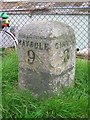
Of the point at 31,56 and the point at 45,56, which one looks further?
the point at 31,56

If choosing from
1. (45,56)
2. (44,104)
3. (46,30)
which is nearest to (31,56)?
(45,56)

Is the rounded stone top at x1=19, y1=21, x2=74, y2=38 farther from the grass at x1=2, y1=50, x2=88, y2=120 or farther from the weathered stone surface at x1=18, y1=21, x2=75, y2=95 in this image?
the grass at x1=2, y1=50, x2=88, y2=120

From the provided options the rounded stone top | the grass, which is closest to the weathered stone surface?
the rounded stone top

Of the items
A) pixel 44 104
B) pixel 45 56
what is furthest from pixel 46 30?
pixel 44 104

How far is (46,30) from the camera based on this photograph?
3.71 meters

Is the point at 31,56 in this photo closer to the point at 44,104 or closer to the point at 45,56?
the point at 45,56

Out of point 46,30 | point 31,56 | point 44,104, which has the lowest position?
point 44,104

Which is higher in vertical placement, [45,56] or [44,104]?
[45,56]

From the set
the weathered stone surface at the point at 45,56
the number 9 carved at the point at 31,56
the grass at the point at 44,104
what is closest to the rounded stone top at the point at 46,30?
the weathered stone surface at the point at 45,56

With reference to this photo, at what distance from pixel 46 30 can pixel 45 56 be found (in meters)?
0.30

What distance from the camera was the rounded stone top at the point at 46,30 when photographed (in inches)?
145

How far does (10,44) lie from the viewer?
21.8 ft

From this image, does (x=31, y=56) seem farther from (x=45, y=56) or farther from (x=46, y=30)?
(x=46, y=30)

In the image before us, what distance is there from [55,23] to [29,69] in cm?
64
